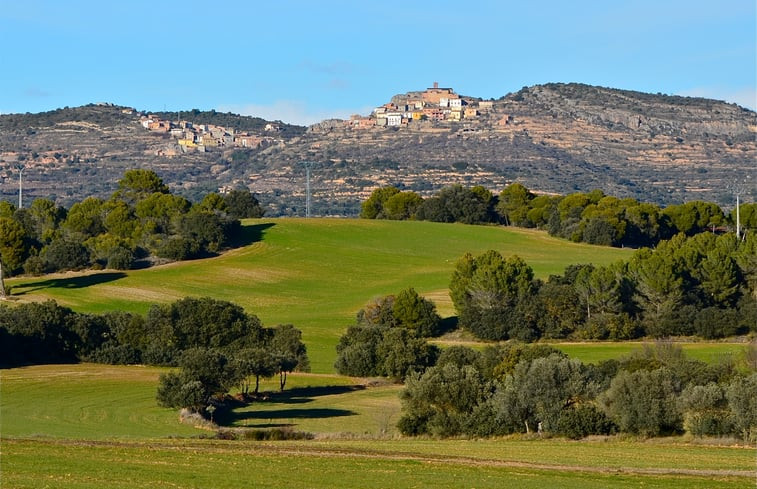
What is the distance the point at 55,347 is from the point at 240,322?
385 inches

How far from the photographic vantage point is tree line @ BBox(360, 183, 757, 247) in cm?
12644

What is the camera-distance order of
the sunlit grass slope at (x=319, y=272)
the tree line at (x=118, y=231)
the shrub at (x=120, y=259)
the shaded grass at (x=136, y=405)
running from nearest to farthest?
the shaded grass at (x=136, y=405) → the sunlit grass slope at (x=319, y=272) → the tree line at (x=118, y=231) → the shrub at (x=120, y=259)

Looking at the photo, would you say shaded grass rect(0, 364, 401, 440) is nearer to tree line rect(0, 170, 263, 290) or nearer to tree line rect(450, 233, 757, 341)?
tree line rect(450, 233, 757, 341)

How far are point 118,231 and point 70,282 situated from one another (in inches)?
653

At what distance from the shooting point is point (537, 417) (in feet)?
154

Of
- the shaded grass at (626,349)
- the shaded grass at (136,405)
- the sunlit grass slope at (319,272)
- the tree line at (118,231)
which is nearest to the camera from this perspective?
the shaded grass at (136,405)

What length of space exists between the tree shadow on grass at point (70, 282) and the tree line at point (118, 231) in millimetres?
2258

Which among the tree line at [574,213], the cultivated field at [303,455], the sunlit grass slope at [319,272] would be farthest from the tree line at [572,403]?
the tree line at [574,213]

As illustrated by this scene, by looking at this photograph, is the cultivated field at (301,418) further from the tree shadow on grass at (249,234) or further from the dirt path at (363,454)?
the tree shadow on grass at (249,234)

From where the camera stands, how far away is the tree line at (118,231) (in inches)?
3873

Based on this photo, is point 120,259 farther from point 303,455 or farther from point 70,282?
point 303,455

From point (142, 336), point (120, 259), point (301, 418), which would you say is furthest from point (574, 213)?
point (301, 418)

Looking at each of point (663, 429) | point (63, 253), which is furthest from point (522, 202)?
point (663, 429)

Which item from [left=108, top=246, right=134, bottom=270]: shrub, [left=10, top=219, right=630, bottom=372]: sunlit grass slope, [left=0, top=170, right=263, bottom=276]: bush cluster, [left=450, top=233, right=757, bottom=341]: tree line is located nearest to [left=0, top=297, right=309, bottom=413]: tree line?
[left=10, top=219, right=630, bottom=372]: sunlit grass slope
